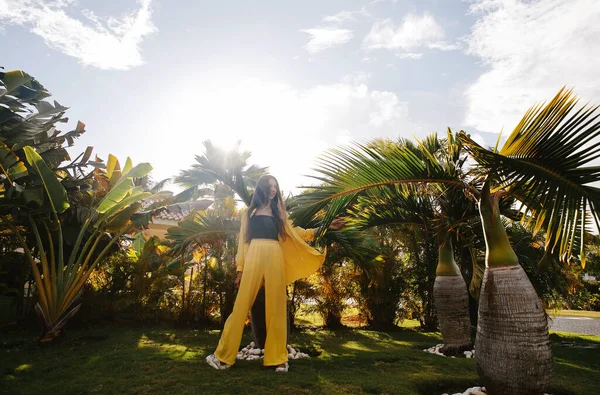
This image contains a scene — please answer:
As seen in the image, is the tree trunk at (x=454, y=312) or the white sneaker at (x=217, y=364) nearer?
the white sneaker at (x=217, y=364)

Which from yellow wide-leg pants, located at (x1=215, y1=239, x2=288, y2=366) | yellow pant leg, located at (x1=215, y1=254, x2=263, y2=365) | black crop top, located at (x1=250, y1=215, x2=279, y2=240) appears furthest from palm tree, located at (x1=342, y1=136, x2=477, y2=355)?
yellow pant leg, located at (x1=215, y1=254, x2=263, y2=365)

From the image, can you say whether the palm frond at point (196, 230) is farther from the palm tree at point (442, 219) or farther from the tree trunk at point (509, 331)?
the tree trunk at point (509, 331)

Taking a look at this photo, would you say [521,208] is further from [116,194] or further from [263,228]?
[116,194]

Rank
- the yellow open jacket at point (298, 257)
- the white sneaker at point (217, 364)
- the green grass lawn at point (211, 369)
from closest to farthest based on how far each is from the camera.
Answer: the green grass lawn at point (211, 369), the white sneaker at point (217, 364), the yellow open jacket at point (298, 257)

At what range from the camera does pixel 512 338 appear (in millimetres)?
3184

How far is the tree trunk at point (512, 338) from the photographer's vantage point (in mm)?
3115

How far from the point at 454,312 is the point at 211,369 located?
150 inches

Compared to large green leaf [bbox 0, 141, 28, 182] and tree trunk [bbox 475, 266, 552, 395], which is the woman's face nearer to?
tree trunk [bbox 475, 266, 552, 395]

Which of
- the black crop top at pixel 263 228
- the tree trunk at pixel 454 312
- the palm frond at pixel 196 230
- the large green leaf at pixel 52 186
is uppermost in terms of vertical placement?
the large green leaf at pixel 52 186

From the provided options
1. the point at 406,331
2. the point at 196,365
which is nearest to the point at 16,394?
the point at 196,365

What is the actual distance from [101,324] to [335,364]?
6631 mm

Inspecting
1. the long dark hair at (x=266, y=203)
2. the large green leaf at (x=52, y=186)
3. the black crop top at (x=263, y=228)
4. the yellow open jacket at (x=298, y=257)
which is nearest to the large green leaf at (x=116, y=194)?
the large green leaf at (x=52, y=186)

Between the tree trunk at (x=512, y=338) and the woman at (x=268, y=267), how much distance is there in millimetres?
2119

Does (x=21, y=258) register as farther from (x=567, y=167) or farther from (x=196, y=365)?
(x=567, y=167)
